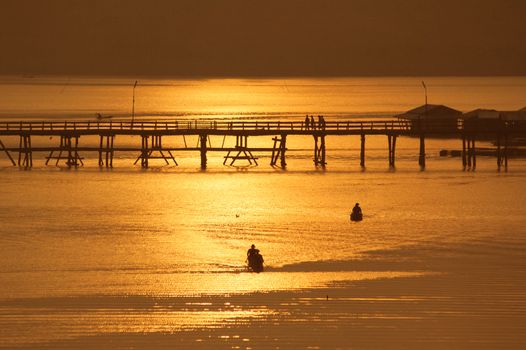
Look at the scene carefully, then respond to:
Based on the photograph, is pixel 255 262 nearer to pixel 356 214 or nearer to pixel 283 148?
pixel 356 214

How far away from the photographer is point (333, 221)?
55688mm

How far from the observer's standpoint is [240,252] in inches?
1793

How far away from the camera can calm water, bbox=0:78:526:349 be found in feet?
107

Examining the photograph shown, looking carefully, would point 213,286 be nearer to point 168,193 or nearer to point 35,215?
point 35,215

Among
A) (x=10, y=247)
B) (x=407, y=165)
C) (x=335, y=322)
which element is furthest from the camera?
(x=407, y=165)

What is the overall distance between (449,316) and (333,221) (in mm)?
22684

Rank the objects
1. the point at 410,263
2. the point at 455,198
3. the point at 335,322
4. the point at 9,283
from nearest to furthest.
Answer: the point at 335,322 < the point at 9,283 < the point at 410,263 < the point at 455,198

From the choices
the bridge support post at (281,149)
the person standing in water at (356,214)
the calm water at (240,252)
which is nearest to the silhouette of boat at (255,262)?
the calm water at (240,252)

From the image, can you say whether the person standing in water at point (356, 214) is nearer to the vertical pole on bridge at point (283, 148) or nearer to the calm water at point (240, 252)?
the calm water at point (240, 252)

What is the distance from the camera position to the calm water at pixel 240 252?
32625mm

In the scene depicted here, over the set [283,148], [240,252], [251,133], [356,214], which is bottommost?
[240,252]

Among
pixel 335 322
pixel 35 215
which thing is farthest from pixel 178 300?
pixel 35 215

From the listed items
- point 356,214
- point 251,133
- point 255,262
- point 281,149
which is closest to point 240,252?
point 255,262

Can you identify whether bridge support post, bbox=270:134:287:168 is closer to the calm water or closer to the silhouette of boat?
the calm water
